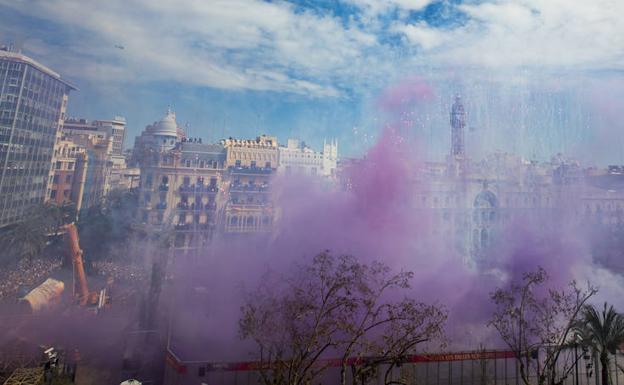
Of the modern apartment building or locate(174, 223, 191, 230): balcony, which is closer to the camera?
the modern apartment building

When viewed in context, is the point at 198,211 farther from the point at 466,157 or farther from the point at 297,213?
the point at 466,157

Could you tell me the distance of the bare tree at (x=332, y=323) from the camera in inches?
528

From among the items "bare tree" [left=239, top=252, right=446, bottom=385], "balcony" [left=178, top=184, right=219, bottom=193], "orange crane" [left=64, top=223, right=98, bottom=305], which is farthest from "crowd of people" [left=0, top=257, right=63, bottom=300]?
"bare tree" [left=239, top=252, right=446, bottom=385]

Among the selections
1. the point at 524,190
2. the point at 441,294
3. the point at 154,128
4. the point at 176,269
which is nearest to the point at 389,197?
the point at 441,294

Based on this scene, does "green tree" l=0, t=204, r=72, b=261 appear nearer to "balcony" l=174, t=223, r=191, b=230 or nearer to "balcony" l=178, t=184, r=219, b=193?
"balcony" l=174, t=223, r=191, b=230

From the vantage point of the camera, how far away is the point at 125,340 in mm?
25562

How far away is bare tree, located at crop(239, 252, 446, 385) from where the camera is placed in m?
13.4

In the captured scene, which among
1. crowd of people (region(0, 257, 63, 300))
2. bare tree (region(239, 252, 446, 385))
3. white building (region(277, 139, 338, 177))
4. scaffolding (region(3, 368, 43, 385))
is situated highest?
white building (region(277, 139, 338, 177))

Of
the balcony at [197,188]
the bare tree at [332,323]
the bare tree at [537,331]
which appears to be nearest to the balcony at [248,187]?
the balcony at [197,188]

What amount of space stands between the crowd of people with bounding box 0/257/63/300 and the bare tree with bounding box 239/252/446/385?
71.7ft

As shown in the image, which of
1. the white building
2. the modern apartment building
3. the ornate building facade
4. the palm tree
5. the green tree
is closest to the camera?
the palm tree

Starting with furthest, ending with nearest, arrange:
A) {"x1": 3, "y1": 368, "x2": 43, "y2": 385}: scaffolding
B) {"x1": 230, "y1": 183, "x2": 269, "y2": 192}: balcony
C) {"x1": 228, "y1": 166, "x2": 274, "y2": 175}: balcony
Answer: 1. {"x1": 228, "y1": 166, "x2": 274, "y2": 175}: balcony
2. {"x1": 230, "y1": 183, "x2": 269, "y2": 192}: balcony
3. {"x1": 3, "y1": 368, "x2": 43, "y2": 385}: scaffolding

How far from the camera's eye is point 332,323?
13547 millimetres

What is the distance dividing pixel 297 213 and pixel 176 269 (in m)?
15.1
